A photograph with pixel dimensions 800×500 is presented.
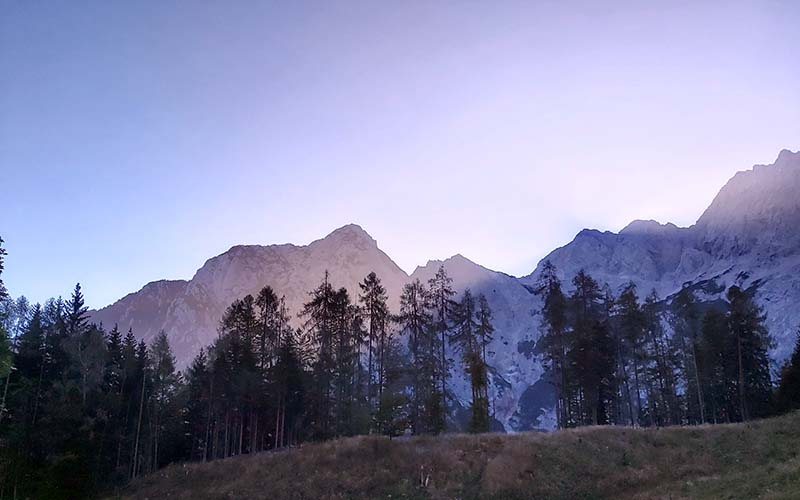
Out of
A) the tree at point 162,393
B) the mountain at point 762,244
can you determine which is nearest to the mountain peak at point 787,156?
the mountain at point 762,244

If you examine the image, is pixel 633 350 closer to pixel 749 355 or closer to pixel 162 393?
pixel 749 355

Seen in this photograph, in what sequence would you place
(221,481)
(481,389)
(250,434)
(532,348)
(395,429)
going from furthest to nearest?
(532,348)
(250,434)
(481,389)
(395,429)
(221,481)

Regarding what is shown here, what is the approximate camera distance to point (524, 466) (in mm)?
36406

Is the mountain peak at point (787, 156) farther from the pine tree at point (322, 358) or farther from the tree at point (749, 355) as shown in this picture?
the pine tree at point (322, 358)

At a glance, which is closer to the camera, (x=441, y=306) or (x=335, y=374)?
(x=441, y=306)

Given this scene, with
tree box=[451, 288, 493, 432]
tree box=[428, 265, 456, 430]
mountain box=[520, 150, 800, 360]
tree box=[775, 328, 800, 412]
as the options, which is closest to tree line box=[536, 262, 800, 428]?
tree box=[775, 328, 800, 412]

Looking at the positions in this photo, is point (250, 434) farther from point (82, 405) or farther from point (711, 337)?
point (711, 337)

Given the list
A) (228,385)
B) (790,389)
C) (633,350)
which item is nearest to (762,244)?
(633,350)

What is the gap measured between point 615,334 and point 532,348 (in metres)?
141

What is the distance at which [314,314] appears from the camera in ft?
201

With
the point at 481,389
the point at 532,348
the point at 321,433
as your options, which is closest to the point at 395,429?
the point at 481,389

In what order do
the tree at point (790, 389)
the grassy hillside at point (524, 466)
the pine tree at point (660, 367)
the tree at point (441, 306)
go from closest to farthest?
the grassy hillside at point (524, 466)
the tree at point (790, 389)
the tree at point (441, 306)
the pine tree at point (660, 367)

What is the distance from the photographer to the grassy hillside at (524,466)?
32.1 meters

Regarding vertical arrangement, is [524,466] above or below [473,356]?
below
